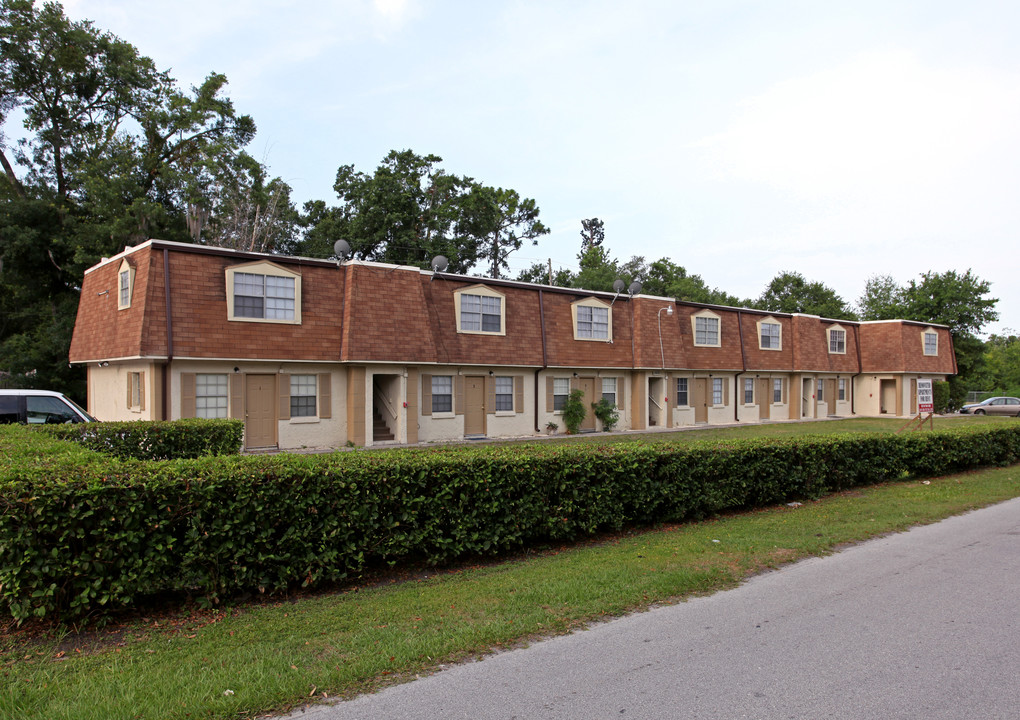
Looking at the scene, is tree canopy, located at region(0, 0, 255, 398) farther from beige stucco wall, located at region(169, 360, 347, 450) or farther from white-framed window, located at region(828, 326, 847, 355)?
white-framed window, located at region(828, 326, 847, 355)

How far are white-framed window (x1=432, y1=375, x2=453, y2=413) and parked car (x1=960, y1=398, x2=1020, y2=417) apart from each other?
3732 centimetres

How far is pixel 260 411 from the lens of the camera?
18547 mm

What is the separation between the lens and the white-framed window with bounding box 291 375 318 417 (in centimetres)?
1917

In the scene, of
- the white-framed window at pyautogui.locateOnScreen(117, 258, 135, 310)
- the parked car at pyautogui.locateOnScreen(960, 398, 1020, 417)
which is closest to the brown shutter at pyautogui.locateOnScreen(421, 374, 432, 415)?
the white-framed window at pyautogui.locateOnScreen(117, 258, 135, 310)

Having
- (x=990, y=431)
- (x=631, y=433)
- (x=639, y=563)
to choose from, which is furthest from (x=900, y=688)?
(x=631, y=433)

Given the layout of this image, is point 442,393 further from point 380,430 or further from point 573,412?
point 573,412

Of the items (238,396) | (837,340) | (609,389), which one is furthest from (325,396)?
(837,340)

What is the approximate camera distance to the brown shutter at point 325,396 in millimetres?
19562

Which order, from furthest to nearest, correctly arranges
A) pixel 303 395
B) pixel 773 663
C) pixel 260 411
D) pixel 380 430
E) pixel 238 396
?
pixel 380 430
pixel 303 395
pixel 260 411
pixel 238 396
pixel 773 663

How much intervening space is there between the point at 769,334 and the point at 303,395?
24.7 metres

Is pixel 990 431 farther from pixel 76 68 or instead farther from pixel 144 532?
pixel 76 68

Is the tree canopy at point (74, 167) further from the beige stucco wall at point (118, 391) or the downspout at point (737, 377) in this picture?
the downspout at point (737, 377)

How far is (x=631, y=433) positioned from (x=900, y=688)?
21.7 m

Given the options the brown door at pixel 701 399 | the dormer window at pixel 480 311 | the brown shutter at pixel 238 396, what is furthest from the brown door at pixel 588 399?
the brown shutter at pixel 238 396
